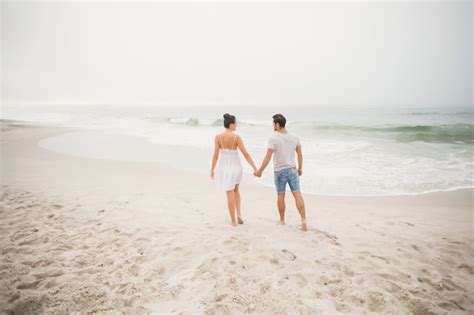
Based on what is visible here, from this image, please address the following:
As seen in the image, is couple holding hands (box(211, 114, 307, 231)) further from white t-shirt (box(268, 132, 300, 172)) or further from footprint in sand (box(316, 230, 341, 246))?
footprint in sand (box(316, 230, 341, 246))

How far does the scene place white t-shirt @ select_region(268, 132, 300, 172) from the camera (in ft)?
15.4

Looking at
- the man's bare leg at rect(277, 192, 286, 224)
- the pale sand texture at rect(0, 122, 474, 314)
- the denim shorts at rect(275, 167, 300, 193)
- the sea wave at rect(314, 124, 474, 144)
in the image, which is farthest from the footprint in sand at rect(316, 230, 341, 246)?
the sea wave at rect(314, 124, 474, 144)

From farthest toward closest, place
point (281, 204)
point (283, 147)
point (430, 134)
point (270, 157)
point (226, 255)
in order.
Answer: point (430, 134) → point (281, 204) → point (270, 157) → point (283, 147) → point (226, 255)

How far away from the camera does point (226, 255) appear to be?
153 inches

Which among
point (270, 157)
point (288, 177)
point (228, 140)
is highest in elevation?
point (228, 140)

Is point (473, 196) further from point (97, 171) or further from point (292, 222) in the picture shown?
point (97, 171)

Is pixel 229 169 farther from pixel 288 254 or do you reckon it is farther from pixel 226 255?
pixel 288 254

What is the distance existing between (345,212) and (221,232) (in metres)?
3.23

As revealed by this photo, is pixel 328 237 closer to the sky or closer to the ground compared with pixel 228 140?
closer to the ground

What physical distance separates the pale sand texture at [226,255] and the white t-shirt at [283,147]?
1309 mm

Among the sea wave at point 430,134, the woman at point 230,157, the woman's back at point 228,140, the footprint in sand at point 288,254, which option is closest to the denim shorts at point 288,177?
the woman at point 230,157

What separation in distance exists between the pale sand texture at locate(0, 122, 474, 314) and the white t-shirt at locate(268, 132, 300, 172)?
1.31 m

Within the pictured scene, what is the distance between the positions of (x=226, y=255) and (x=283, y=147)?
2.15 meters

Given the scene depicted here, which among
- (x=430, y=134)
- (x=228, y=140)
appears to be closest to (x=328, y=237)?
(x=228, y=140)
